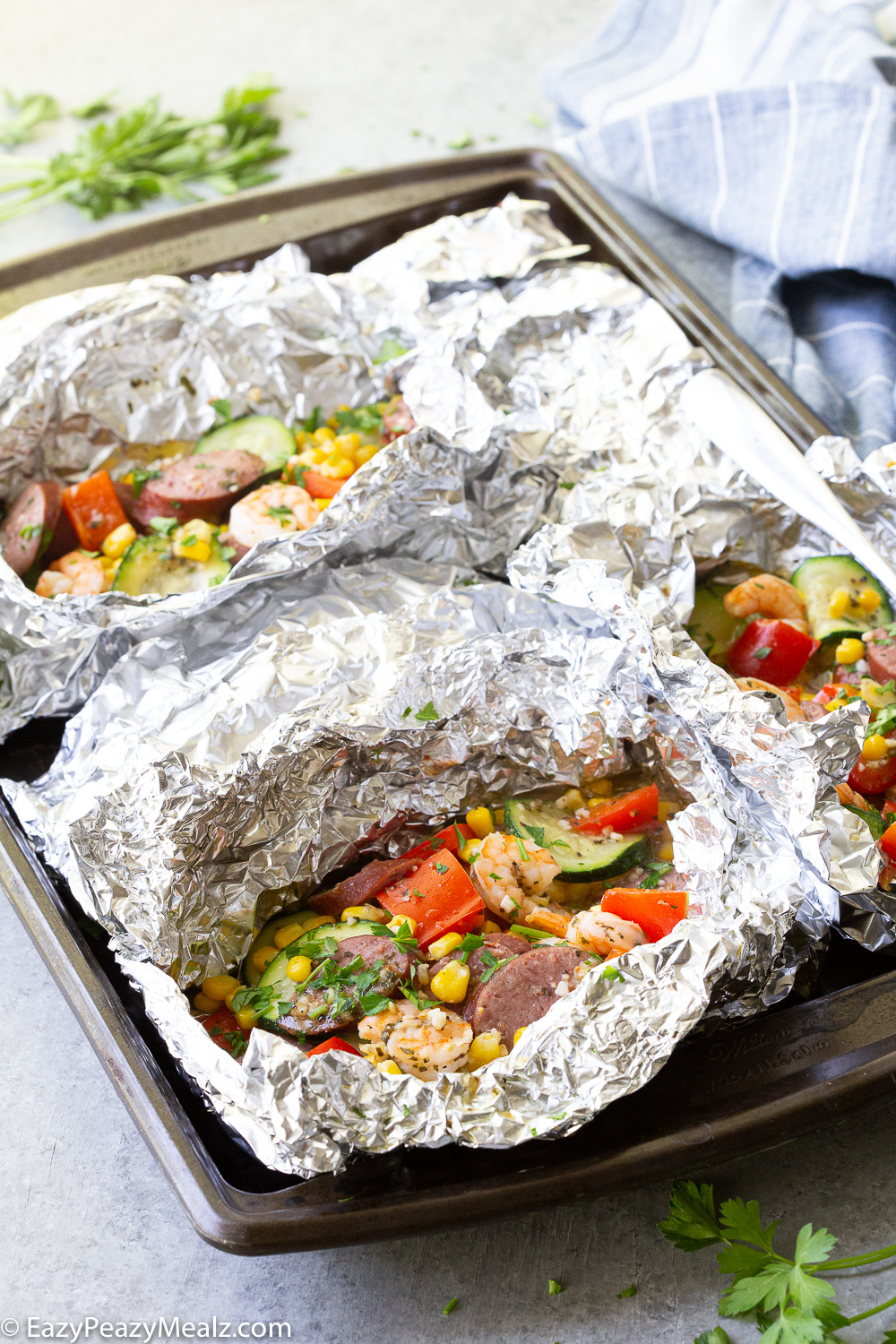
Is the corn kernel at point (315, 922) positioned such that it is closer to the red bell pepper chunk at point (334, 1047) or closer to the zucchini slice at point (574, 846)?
the red bell pepper chunk at point (334, 1047)

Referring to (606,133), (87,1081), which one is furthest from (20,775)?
(606,133)

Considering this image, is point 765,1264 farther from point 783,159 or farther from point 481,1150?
point 783,159

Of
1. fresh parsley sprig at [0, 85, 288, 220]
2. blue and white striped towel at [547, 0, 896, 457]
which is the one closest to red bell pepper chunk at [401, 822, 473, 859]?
blue and white striped towel at [547, 0, 896, 457]

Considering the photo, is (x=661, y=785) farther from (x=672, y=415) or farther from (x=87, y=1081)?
(x=87, y=1081)

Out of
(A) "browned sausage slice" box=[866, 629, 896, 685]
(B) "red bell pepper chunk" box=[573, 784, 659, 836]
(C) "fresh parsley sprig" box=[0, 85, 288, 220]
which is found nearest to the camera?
(B) "red bell pepper chunk" box=[573, 784, 659, 836]

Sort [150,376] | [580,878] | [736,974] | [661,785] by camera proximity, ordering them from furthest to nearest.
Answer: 1. [150,376]
2. [661,785]
3. [580,878]
4. [736,974]

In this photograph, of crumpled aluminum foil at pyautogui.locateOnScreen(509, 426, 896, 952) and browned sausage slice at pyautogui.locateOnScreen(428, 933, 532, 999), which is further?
crumpled aluminum foil at pyautogui.locateOnScreen(509, 426, 896, 952)

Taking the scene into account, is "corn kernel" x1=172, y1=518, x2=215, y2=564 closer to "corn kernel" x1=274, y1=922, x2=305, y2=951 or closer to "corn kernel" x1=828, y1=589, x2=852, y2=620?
"corn kernel" x1=274, y1=922, x2=305, y2=951
